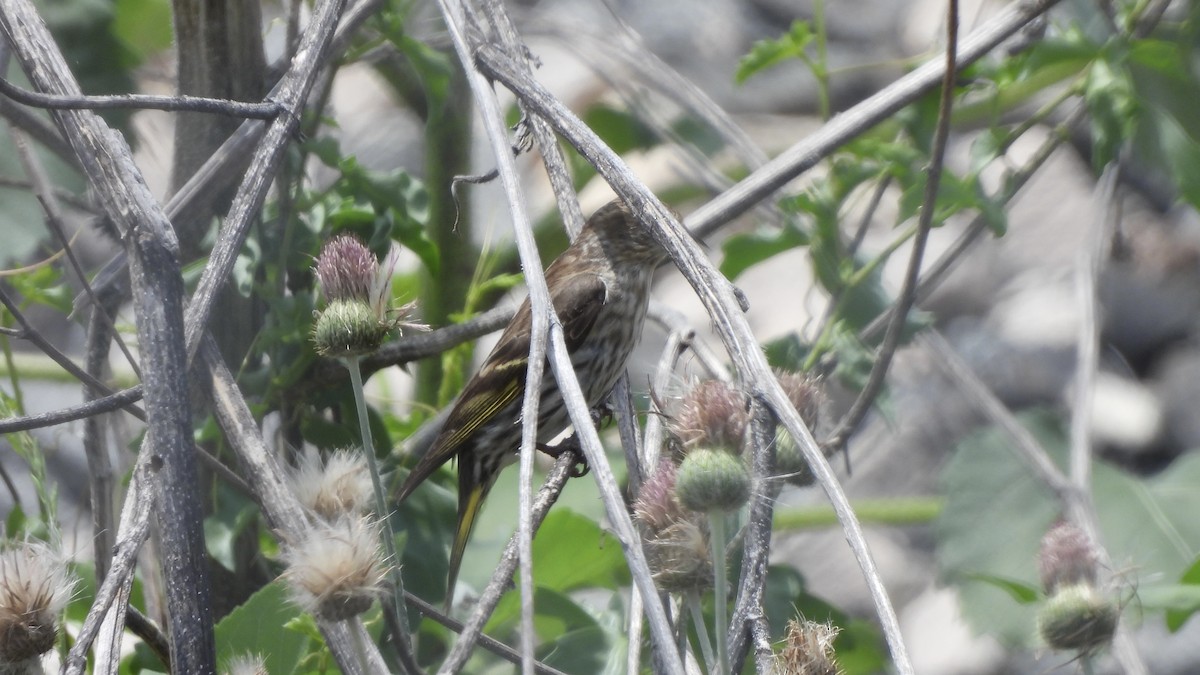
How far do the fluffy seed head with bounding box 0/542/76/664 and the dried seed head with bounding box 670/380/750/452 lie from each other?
770mm

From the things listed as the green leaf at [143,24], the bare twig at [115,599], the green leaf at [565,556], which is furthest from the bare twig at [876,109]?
the green leaf at [143,24]

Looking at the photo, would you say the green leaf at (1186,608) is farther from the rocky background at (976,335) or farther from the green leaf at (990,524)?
the rocky background at (976,335)

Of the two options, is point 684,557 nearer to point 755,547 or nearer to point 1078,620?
point 755,547

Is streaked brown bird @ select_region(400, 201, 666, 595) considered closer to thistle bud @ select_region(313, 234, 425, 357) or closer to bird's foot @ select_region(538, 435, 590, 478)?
bird's foot @ select_region(538, 435, 590, 478)

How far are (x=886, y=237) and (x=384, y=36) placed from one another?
531 centimetres

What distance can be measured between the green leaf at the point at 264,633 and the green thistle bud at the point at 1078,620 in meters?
1.15

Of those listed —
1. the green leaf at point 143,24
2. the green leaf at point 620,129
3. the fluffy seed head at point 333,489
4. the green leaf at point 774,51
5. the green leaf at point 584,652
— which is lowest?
the fluffy seed head at point 333,489

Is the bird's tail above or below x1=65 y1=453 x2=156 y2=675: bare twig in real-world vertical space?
above

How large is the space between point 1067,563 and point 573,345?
5.19 feet

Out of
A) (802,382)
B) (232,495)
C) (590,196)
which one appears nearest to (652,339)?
(590,196)

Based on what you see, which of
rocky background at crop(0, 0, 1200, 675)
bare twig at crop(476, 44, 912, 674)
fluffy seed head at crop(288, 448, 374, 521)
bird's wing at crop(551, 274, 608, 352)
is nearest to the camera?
bare twig at crop(476, 44, 912, 674)

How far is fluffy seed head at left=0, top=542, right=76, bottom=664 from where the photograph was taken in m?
1.54

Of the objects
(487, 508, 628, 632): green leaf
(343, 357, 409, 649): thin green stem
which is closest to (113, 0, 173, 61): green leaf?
(487, 508, 628, 632): green leaf

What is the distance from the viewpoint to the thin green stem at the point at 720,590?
142 cm
